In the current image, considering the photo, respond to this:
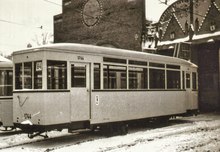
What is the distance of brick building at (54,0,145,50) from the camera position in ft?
89.5

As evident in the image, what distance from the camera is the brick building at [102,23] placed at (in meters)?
27.3

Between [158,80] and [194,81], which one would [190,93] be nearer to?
[194,81]

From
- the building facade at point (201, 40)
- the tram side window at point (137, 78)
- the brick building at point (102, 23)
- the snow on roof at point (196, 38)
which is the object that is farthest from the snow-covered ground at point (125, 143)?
the brick building at point (102, 23)

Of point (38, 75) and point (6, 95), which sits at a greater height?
point (38, 75)

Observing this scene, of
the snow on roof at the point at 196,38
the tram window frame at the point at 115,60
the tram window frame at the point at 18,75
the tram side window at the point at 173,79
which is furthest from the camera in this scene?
the snow on roof at the point at 196,38

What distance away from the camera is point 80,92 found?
11.2 metres

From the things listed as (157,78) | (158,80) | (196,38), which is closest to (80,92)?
(157,78)

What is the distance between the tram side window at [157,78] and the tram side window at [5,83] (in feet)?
17.3

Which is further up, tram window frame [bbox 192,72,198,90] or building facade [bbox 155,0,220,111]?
building facade [bbox 155,0,220,111]

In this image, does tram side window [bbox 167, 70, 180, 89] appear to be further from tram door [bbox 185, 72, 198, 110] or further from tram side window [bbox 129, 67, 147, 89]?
tram side window [bbox 129, 67, 147, 89]

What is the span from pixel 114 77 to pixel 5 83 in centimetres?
405

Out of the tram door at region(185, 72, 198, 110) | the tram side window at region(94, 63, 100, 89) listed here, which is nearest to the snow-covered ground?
the tram side window at region(94, 63, 100, 89)

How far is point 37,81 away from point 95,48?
227 cm

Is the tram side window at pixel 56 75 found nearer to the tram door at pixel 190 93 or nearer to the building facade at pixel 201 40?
the tram door at pixel 190 93
